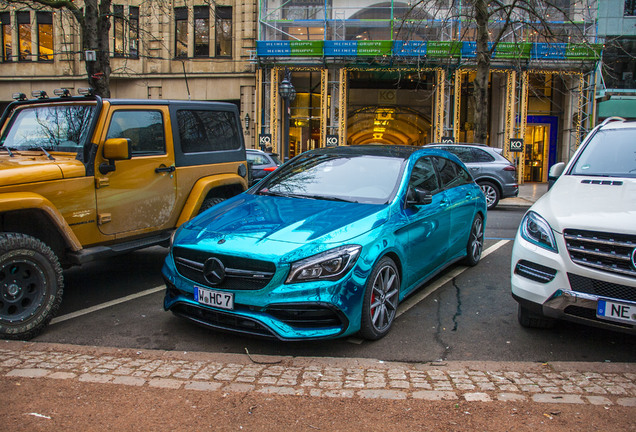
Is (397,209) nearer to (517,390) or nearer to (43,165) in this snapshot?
(517,390)

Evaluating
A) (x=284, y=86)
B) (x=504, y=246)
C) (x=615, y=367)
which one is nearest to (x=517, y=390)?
(x=615, y=367)

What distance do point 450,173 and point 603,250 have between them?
2.76 metres

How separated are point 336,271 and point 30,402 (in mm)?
2150

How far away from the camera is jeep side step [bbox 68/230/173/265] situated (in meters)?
4.83

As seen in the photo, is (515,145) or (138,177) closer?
(138,177)

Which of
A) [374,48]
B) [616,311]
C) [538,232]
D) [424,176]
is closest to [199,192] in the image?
[424,176]

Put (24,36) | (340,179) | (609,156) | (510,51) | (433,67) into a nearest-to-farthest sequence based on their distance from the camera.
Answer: (609,156) < (340,179) < (510,51) < (433,67) < (24,36)

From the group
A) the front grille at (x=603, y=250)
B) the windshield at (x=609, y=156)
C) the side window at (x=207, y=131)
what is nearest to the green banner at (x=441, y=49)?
the side window at (x=207, y=131)

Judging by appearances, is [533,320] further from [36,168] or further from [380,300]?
[36,168]

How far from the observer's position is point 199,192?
615 centimetres

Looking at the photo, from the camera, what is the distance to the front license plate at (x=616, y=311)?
3.61 m

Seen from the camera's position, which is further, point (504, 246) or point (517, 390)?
point (504, 246)

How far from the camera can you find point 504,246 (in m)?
8.38

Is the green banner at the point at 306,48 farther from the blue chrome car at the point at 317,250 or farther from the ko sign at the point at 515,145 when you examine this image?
the blue chrome car at the point at 317,250
